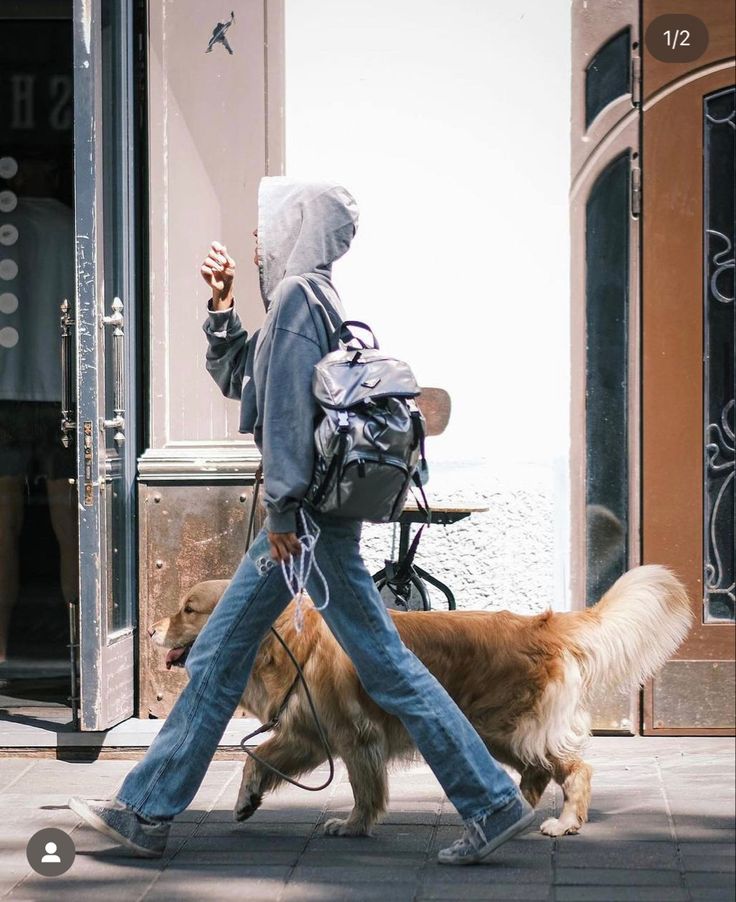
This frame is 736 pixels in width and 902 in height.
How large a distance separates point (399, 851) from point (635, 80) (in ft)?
10.6

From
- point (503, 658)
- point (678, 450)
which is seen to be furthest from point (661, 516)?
point (503, 658)

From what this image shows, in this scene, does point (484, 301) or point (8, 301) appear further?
point (8, 301)

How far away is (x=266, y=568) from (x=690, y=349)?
7.98 feet

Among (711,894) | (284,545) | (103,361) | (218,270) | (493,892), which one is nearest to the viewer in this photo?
(711,894)

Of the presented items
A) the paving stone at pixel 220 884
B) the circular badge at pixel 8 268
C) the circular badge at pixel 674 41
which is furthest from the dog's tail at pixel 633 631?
the circular badge at pixel 8 268

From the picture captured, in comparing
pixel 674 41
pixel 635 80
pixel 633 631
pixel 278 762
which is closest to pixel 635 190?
pixel 635 80

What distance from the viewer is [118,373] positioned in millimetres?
5855

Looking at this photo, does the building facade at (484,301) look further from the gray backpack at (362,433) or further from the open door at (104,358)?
the gray backpack at (362,433)

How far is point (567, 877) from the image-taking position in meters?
4.08

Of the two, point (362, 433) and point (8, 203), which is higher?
point (8, 203)

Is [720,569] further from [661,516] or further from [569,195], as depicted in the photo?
[569,195]

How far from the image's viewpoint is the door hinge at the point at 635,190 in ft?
19.2

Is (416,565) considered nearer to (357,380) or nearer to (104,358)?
(104,358)

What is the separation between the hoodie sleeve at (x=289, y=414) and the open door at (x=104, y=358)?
167cm
